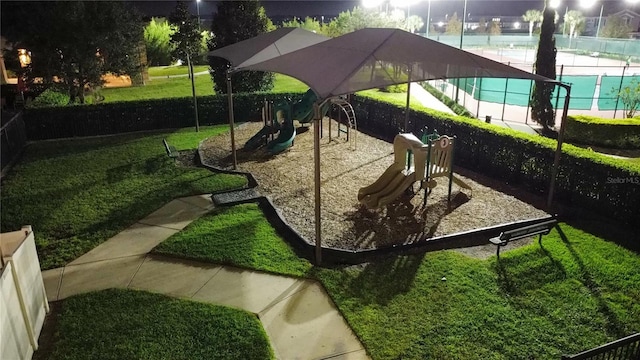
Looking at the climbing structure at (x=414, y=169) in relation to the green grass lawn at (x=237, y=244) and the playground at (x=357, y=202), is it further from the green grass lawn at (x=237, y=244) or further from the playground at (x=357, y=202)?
the green grass lawn at (x=237, y=244)

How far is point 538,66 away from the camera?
17.5 metres

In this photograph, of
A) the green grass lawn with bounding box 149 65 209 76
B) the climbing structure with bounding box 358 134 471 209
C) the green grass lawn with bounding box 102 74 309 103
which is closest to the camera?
the climbing structure with bounding box 358 134 471 209

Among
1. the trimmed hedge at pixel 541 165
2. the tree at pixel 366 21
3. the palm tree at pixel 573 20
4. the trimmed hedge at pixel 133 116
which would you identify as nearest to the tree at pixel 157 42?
the tree at pixel 366 21

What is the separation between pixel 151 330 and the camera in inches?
226

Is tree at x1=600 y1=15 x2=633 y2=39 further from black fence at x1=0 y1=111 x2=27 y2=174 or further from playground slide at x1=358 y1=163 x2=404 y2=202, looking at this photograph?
black fence at x1=0 y1=111 x2=27 y2=174

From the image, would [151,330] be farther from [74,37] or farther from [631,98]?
[631,98]

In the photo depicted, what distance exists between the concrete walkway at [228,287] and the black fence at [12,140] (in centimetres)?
658

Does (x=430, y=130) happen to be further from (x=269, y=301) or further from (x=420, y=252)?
(x=269, y=301)

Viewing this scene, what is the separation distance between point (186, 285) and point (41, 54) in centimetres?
1281

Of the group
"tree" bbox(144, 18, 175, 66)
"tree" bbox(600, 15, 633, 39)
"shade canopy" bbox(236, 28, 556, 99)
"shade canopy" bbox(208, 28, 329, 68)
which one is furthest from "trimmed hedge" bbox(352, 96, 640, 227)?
"tree" bbox(600, 15, 633, 39)

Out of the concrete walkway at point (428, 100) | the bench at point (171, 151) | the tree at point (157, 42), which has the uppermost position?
the tree at point (157, 42)

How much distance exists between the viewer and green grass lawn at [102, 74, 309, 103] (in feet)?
79.5

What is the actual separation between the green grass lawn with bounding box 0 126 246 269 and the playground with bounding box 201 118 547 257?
1.30 m

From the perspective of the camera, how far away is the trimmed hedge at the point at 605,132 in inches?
589
